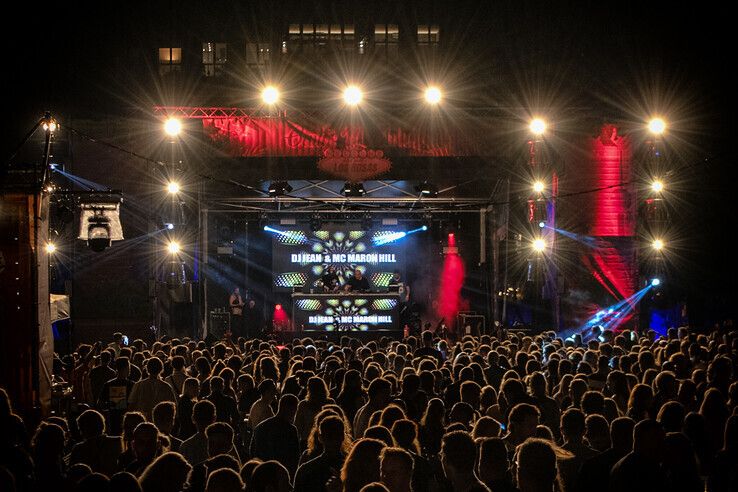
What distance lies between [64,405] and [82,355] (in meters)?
2.28

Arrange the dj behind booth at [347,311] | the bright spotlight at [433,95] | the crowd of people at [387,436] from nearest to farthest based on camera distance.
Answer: the crowd of people at [387,436] → the bright spotlight at [433,95] → the dj behind booth at [347,311]

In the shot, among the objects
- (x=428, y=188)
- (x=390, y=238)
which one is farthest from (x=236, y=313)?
(x=428, y=188)

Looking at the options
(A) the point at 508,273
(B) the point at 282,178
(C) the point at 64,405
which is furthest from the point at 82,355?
(A) the point at 508,273

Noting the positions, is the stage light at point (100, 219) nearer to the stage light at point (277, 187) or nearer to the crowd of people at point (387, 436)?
the crowd of people at point (387, 436)

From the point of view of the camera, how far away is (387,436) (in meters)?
6.43

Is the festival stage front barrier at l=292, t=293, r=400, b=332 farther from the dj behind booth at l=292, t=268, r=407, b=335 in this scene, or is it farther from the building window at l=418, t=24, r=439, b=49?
the building window at l=418, t=24, r=439, b=49

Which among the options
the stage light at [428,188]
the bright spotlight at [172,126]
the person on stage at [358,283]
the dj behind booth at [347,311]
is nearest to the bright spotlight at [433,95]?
the stage light at [428,188]

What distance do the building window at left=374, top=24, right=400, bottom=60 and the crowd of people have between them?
23.8m

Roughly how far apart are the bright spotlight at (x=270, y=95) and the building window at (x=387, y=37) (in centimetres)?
1361

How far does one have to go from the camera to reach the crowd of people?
539cm

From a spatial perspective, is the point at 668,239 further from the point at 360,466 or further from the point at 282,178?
the point at 360,466

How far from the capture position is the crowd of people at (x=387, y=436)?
212 inches

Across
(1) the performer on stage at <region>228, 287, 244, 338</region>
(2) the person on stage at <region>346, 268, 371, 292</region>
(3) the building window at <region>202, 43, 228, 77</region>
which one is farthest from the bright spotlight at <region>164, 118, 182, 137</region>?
(3) the building window at <region>202, 43, 228, 77</region>

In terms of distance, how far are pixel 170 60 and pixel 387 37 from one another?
9.37 m
